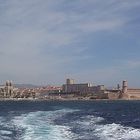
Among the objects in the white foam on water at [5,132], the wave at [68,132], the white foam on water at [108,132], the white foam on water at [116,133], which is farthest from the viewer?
the white foam on water at [5,132]

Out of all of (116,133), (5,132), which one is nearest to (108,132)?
(116,133)

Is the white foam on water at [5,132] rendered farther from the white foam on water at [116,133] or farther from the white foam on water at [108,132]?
the white foam on water at [116,133]

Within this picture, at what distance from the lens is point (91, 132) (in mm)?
38938

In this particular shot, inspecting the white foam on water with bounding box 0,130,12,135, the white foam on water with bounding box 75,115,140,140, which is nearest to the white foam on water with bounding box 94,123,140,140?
the white foam on water with bounding box 75,115,140,140

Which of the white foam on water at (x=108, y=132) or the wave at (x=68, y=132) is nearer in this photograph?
the white foam on water at (x=108, y=132)

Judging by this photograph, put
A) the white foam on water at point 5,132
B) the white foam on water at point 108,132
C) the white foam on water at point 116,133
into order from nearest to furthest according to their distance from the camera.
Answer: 1. the white foam on water at point 116,133
2. the white foam on water at point 108,132
3. the white foam on water at point 5,132

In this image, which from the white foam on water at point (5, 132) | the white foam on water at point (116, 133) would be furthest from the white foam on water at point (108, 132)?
the white foam on water at point (5, 132)

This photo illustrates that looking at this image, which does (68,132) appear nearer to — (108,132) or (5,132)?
(108,132)

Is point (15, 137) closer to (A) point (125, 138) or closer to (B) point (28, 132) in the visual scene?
(B) point (28, 132)

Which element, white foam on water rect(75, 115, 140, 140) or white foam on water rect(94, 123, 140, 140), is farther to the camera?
white foam on water rect(75, 115, 140, 140)

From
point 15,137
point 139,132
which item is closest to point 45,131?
point 15,137

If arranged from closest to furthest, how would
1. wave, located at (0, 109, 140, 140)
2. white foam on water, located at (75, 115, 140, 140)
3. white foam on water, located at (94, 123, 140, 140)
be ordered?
white foam on water, located at (94, 123, 140, 140) < white foam on water, located at (75, 115, 140, 140) < wave, located at (0, 109, 140, 140)

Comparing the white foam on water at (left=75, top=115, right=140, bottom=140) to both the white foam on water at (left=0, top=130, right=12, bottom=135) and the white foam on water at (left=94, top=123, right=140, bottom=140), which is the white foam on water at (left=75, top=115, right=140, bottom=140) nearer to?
the white foam on water at (left=94, top=123, right=140, bottom=140)

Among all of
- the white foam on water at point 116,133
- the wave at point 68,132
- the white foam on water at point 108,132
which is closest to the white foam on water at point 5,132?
the wave at point 68,132
